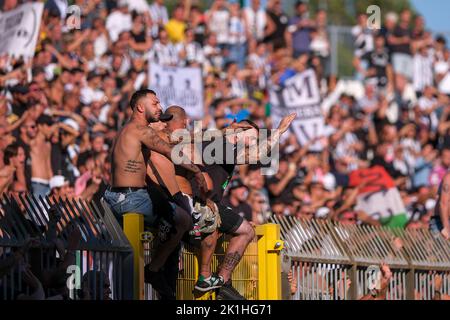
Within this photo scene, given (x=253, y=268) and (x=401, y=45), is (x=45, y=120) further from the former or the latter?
(x=401, y=45)

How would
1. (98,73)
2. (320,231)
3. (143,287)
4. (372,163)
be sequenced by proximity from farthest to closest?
1. (372,163)
2. (98,73)
3. (320,231)
4. (143,287)

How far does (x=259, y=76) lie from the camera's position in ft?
→ 85.5

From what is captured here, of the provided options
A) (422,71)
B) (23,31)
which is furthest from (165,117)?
(422,71)

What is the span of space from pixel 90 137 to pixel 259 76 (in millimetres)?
7264

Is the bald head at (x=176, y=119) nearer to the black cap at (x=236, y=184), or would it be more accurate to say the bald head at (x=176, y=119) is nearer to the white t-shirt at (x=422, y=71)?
the black cap at (x=236, y=184)

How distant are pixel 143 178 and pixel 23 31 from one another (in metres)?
7.69

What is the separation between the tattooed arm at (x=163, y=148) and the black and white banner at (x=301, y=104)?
12.0 m

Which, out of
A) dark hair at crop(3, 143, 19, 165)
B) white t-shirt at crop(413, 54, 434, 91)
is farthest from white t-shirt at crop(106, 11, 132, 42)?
white t-shirt at crop(413, 54, 434, 91)

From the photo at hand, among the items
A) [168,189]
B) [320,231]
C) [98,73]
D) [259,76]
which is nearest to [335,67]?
[259,76]

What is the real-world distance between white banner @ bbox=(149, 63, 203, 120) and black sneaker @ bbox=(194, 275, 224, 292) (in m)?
9.34
